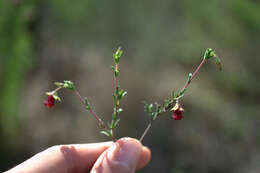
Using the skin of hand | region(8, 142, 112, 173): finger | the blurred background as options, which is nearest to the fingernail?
the skin of hand

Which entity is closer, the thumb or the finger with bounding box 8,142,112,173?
the thumb

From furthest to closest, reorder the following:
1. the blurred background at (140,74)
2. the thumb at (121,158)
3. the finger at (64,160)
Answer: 1. the blurred background at (140,74)
2. the finger at (64,160)
3. the thumb at (121,158)

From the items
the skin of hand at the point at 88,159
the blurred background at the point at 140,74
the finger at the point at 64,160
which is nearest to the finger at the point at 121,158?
the skin of hand at the point at 88,159

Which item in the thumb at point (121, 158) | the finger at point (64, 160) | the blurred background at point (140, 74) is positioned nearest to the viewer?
the thumb at point (121, 158)

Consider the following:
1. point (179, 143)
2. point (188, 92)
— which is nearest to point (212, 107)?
point (188, 92)

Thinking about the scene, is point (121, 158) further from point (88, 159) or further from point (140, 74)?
point (140, 74)

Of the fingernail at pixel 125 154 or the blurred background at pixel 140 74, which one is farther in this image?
the blurred background at pixel 140 74

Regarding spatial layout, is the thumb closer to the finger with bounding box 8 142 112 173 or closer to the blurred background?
the finger with bounding box 8 142 112 173

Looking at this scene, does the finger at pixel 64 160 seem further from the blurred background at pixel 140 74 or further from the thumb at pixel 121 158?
the blurred background at pixel 140 74
